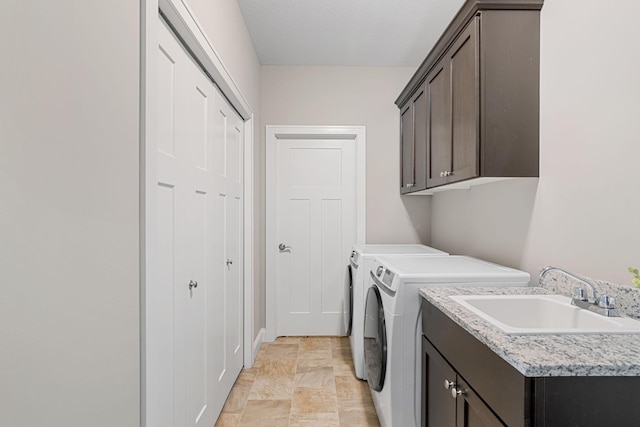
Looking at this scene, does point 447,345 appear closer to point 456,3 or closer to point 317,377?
point 317,377

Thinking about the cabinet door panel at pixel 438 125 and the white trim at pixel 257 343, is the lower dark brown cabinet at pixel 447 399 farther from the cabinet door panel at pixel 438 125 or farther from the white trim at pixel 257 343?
the white trim at pixel 257 343

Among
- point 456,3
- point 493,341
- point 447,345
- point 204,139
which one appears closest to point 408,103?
point 456,3

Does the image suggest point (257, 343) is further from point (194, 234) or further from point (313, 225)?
point (194, 234)

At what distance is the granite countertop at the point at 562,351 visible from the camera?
0.79 m

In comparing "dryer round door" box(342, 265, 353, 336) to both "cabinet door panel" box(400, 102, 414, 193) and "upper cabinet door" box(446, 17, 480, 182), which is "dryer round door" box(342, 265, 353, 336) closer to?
"cabinet door panel" box(400, 102, 414, 193)

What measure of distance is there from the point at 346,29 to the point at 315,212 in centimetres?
165

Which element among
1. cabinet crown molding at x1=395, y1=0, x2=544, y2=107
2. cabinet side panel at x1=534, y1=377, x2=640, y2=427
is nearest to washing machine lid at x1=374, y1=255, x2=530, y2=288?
cabinet side panel at x1=534, y1=377, x2=640, y2=427

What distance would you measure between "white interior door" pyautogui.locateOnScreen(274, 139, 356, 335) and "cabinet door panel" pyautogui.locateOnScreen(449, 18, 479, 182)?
1.55 metres

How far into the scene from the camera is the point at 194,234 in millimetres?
1645

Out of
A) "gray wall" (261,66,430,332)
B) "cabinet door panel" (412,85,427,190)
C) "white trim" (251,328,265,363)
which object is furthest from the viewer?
"gray wall" (261,66,430,332)

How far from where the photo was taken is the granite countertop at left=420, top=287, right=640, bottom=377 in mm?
790

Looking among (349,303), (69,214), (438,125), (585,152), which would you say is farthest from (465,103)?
(349,303)

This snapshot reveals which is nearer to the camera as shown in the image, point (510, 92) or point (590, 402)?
point (590, 402)

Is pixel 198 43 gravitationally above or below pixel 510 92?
above
